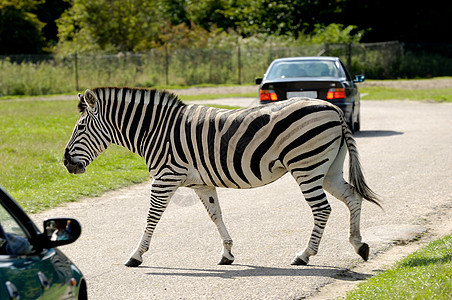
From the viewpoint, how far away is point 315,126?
7148 millimetres

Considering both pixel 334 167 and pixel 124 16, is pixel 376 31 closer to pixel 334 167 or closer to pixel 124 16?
pixel 124 16

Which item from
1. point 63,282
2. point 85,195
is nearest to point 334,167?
point 63,282

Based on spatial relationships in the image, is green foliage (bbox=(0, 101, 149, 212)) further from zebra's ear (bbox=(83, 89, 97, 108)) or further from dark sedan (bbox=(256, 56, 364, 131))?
dark sedan (bbox=(256, 56, 364, 131))

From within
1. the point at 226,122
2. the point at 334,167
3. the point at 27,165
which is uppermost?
the point at 226,122

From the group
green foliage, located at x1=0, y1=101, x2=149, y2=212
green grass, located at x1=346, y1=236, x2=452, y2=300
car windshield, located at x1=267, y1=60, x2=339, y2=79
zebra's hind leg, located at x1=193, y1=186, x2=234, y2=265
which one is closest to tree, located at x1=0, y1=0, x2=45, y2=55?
green foliage, located at x1=0, y1=101, x2=149, y2=212

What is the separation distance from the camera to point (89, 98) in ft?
25.5

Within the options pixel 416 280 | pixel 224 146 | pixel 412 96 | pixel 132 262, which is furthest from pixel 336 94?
pixel 412 96

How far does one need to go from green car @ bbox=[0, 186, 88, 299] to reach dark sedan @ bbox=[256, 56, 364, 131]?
13.1 meters

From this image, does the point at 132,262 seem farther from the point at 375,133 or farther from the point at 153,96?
the point at 375,133

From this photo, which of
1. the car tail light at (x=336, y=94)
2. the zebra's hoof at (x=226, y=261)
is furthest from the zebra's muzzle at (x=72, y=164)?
the car tail light at (x=336, y=94)

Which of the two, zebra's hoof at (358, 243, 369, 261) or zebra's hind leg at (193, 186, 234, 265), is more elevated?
zebra's hind leg at (193, 186, 234, 265)

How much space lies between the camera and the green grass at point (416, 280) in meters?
5.62

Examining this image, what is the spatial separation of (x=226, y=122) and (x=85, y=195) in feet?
14.6

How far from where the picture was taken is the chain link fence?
3781cm
